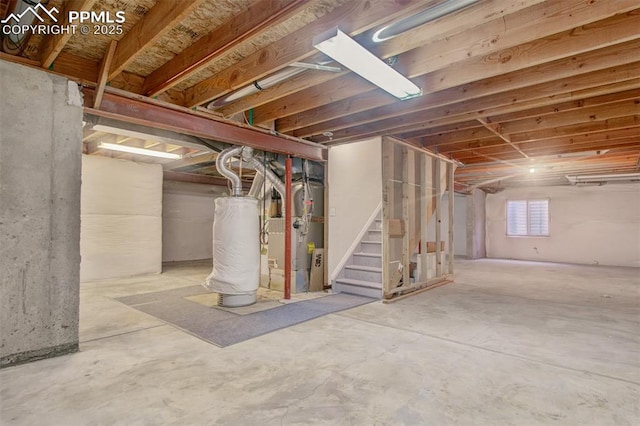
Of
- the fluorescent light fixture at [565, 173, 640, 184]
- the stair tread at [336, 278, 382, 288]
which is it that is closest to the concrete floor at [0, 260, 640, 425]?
the stair tread at [336, 278, 382, 288]

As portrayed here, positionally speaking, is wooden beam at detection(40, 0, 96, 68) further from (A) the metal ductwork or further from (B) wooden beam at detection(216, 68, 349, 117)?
(A) the metal ductwork

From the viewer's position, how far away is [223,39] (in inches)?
88.4

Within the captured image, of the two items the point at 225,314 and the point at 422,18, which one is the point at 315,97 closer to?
the point at 422,18

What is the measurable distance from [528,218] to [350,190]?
716cm

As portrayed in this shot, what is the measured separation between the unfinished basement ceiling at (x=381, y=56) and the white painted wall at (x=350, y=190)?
410mm

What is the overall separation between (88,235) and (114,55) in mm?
4119

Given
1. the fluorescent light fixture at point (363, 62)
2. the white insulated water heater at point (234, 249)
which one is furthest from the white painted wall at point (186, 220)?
the fluorescent light fixture at point (363, 62)

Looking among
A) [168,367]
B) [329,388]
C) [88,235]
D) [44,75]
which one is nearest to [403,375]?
[329,388]

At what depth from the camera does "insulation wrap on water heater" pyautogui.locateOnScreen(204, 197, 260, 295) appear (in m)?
3.84

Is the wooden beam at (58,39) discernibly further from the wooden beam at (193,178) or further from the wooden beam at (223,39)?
the wooden beam at (193,178)

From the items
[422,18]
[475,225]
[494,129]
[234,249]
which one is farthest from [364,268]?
[475,225]

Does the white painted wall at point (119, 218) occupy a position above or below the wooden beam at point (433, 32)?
below

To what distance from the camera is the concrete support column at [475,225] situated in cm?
964

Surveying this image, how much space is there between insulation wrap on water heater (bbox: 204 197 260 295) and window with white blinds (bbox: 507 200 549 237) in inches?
342
